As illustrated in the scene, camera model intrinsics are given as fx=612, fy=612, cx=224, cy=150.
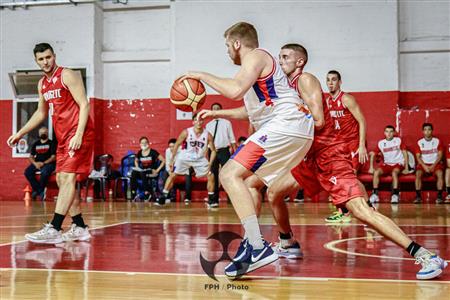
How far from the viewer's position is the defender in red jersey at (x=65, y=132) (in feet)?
20.4

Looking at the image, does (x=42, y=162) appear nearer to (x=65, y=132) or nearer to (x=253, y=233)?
(x=65, y=132)

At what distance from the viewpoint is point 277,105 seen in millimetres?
4469

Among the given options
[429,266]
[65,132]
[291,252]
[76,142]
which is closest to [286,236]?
[291,252]

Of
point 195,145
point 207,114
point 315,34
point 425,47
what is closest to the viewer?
point 207,114

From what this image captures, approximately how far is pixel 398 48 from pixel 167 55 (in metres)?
5.87

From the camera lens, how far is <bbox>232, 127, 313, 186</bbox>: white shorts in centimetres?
433

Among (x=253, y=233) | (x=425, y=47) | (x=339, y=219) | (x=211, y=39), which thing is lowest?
(x=339, y=219)

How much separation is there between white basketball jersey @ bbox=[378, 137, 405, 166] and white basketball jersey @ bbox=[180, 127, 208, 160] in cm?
422

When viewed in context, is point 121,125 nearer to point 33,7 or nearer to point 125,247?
point 33,7

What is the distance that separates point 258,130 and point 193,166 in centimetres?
892

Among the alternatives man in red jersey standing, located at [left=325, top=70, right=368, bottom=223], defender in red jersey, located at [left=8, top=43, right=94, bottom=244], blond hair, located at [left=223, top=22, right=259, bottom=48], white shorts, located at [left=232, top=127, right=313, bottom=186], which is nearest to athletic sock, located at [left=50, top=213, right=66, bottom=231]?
defender in red jersey, located at [left=8, top=43, right=94, bottom=244]

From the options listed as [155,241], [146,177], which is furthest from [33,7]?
[155,241]

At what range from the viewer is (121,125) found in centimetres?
1641

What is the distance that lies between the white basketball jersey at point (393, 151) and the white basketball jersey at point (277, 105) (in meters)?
10.0
